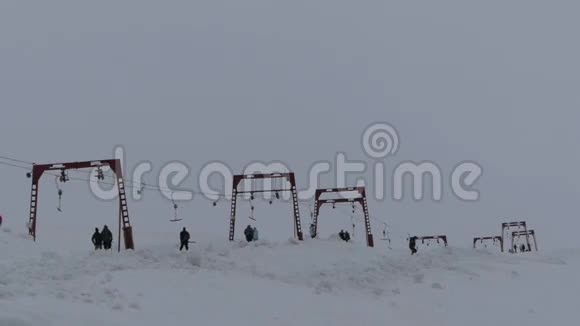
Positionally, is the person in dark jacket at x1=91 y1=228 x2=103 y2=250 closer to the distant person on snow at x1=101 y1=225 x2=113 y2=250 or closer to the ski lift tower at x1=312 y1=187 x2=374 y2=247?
the distant person on snow at x1=101 y1=225 x2=113 y2=250

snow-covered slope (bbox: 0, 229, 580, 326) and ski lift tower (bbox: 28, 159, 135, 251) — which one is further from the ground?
ski lift tower (bbox: 28, 159, 135, 251)

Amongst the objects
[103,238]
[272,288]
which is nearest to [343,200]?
[103,238]

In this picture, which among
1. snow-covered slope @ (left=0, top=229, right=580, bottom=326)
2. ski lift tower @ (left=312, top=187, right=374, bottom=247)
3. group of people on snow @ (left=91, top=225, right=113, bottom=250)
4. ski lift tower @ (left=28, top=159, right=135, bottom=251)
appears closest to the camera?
snow-covered slope @ (left=0, top=229, right=580, bottom=326)

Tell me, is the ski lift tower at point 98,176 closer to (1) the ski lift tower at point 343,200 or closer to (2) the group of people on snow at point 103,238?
(2) the group of people on snow at point 103,238

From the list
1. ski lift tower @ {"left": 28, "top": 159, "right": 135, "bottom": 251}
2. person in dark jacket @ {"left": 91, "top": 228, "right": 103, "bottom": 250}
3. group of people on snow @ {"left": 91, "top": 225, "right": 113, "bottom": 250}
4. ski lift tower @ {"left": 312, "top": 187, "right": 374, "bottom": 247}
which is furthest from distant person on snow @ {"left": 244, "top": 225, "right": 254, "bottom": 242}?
ski lift tower @ {"left": 312, "top": 187, "right": 374, "bottom": 247}

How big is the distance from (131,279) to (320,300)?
16.4ft

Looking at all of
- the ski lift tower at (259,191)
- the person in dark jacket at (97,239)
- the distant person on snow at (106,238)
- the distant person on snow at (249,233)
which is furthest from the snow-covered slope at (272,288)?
the ski lift tower at (259,191)

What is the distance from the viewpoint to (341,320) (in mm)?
15242

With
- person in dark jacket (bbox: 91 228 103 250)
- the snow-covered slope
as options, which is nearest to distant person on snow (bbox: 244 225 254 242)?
the snow-covered slope

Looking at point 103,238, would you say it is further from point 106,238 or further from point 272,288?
point 272,288

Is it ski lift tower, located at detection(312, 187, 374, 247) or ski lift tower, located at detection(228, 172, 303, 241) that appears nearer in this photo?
ski lift tower, located at detection(228, 172, 303, 241)

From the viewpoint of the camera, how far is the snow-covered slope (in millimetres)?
12211

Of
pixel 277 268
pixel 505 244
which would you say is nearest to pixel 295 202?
pixel 277 268

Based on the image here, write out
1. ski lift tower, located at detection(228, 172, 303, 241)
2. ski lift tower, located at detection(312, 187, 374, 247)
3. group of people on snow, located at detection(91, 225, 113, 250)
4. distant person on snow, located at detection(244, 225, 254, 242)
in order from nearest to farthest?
group of people on snow, located at detection(91, 225, 113, 250) < distant person on snow, located at detection(244, 225, 254, 242) < ski lift tower, located at detection(228, 172, 303, 241) < ski lift tower, located at detection(312, 187, 374, 247)
